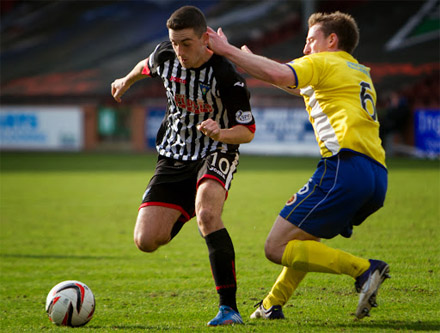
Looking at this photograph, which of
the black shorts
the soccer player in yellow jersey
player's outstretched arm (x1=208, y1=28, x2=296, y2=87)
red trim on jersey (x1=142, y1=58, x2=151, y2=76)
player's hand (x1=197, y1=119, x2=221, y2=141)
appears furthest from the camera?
red trim on jersey (x1=142, y1=58, x2=151, y2=76)

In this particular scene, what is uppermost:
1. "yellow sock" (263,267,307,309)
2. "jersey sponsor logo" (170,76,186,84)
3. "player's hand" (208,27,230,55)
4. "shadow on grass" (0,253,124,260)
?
"player's hand" (208,27,230,55)

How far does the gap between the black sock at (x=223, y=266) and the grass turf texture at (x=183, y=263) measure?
0.69ft

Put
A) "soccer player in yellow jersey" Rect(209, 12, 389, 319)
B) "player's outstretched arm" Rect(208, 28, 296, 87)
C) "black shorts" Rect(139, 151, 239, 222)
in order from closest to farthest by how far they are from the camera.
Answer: "player's outstretched arm" Rect(208, 28, 296, 87), "soccer player in yellow jersey" Rect(209, 12, 389, 319), "black shorts" Rect(139, 151, 239, 222)

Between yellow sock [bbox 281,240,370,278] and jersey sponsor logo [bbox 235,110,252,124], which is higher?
jersey sponsor logo [bbox 235,110,252,124]

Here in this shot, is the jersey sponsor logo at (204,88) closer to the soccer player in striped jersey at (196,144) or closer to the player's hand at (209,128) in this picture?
the soccer player in striped jersey at (196,144)

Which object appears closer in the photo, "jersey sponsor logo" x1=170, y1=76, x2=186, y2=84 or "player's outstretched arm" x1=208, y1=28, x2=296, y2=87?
"player's outstretched arm" x1=208, y1=28, x2=296, y2=87

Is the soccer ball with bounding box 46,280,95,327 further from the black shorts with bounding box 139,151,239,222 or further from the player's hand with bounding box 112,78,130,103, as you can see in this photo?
the player's hand with bounding box 112,78,130,103

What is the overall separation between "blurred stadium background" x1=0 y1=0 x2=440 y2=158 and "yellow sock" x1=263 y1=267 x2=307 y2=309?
1633 centimetres

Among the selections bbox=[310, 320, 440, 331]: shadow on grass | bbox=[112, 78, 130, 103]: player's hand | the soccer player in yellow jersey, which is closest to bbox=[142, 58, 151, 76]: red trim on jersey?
bbox=[112, 78, 130, 103]: player's hand

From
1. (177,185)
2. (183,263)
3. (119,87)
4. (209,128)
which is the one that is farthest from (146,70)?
(183,263)

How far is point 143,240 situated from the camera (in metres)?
4.91

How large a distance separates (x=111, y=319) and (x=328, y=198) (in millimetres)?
1674

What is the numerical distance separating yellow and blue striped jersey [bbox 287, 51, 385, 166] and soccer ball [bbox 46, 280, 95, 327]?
1796 millimetres

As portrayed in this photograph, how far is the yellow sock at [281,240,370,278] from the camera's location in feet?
13.6
